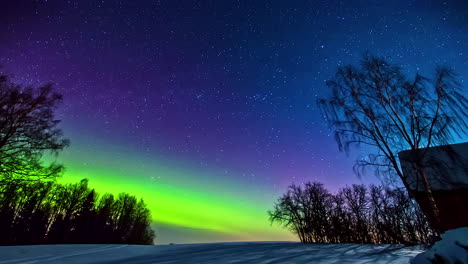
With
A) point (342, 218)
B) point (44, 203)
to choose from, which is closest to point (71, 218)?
point (44, 203)

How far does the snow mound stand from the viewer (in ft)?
9.32

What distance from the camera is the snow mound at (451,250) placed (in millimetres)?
2842

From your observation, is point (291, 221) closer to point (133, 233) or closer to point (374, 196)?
point (374, 196)

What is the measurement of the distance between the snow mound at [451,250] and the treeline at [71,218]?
3801cm

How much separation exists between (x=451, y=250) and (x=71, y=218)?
49987mm

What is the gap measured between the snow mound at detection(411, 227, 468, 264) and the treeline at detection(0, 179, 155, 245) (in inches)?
1496

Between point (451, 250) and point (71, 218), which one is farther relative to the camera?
point (71, 218)

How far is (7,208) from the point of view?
30859mm

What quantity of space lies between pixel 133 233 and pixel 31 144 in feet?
148

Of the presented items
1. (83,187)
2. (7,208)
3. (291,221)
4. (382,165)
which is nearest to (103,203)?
(83,187)

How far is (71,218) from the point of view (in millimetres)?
36844

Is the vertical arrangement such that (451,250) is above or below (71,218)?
below

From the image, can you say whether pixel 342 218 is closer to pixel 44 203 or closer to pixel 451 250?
pixel 451 250

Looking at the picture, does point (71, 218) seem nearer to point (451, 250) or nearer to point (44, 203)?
point (44, 203)
